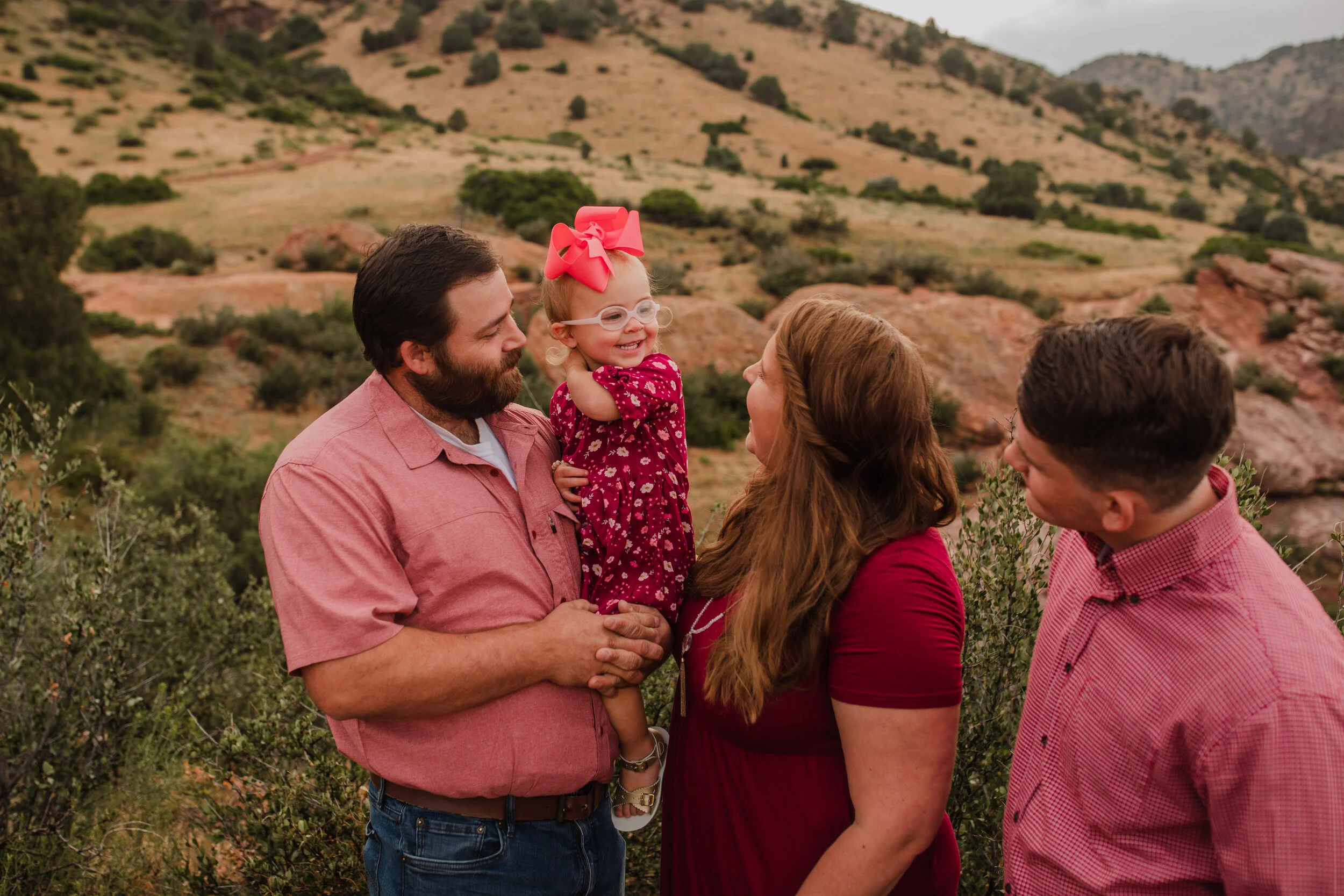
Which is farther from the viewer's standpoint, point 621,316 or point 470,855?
point 621,316

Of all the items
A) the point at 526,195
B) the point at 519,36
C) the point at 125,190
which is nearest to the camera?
the point at 526,195

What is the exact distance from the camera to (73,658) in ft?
14.3

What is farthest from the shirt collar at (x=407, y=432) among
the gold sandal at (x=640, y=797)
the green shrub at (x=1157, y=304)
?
the green shrub at (x=1157, y=304)

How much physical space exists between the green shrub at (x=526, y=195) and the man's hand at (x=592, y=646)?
68.0ft

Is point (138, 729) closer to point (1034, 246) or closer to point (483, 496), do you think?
point (483, 496)

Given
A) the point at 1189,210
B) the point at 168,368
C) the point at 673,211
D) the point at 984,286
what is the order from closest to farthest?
the point at 168,368, the point at 984,286, the point at 673,211, the point at 1189,210

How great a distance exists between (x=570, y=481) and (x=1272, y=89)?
162 m

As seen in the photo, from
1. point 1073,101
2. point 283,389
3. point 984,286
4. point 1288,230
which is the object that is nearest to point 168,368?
point 283,389

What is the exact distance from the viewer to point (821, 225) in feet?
83.3

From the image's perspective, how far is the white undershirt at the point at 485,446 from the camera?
7.67 feet

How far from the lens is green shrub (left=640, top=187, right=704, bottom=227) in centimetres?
2561

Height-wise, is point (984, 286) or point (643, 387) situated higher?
point (643, 387)

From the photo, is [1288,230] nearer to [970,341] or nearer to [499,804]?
[970,341]

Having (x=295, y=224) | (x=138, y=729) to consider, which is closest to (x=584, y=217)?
(x=138, y=729)
